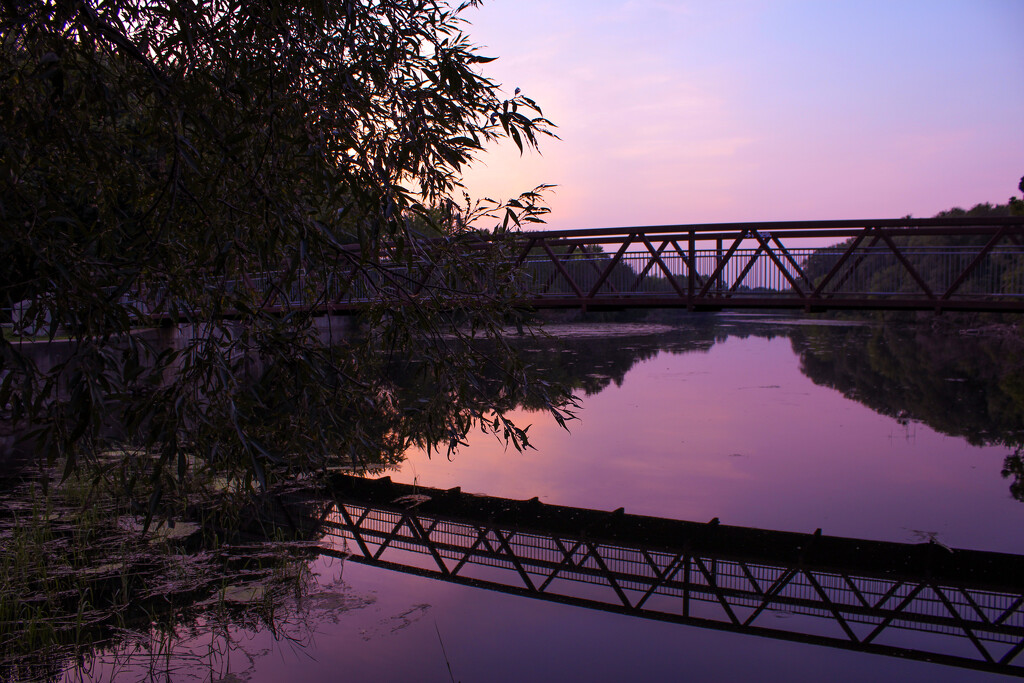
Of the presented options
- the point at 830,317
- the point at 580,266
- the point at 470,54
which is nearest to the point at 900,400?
the point at 580,266

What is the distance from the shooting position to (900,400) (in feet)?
62.9

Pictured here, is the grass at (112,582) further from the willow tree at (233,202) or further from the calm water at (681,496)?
the willow tree at (233,202)

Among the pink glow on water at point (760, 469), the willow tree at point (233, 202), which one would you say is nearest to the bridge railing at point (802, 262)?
the pink glow on water at point (760, 469)

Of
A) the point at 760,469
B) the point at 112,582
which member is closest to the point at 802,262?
the point at 760,469

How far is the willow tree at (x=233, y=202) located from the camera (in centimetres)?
320

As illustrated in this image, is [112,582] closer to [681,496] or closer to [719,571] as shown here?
[719,571]

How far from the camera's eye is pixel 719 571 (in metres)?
8.20

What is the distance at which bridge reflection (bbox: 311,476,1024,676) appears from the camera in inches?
273

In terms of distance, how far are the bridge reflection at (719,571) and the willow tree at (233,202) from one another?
4137 millimetres

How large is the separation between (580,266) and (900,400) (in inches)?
341

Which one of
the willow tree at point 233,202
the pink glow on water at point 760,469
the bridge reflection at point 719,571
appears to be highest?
the willow tree at point 233,202

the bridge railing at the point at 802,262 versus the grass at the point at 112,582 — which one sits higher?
the bridge railing at the point at 802,262

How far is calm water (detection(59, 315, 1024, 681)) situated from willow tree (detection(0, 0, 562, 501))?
1.15 metres

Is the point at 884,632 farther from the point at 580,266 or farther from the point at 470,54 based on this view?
the point at 580,266
